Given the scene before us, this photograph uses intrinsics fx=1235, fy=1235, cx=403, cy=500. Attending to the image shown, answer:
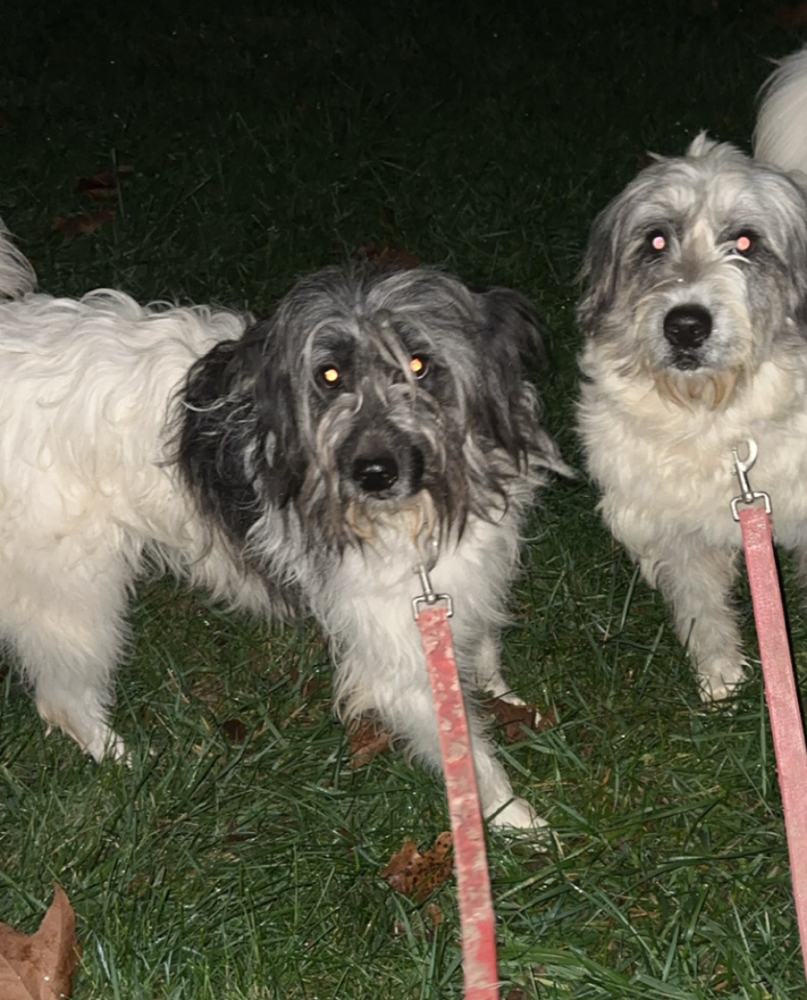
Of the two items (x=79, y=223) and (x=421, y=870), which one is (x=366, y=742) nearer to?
(x=421, y=870)

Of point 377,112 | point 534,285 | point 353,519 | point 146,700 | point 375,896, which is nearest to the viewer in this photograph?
point 353,519

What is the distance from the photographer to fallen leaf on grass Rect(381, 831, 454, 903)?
2.99 metres

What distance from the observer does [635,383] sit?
118 inches

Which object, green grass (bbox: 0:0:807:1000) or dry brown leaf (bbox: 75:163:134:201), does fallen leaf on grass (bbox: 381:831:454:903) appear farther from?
dry brown leaf (bbox: 75:163:134:201)

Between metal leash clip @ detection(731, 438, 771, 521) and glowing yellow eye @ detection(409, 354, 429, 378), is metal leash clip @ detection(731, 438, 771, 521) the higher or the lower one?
the lower one

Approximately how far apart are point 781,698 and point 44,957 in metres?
1.73

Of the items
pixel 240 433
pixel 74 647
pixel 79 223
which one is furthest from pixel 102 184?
pixel 240 433

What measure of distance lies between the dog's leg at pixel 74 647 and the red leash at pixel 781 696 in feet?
5.21

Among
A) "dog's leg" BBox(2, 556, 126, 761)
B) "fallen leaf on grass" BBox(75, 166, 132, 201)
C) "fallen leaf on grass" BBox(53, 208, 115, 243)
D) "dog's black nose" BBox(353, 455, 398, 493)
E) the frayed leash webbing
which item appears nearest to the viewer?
the frayed leash webbing

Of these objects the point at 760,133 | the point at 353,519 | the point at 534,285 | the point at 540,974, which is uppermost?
the point at 760,133

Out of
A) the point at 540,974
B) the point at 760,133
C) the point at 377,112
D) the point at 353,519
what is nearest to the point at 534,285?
the point at 760,133

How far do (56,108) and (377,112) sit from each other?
2032 millimetres

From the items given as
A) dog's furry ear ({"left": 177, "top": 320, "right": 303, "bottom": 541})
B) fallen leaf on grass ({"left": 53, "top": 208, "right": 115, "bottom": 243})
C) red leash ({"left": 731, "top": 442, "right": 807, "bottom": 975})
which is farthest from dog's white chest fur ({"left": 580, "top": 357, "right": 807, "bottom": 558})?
fallen leaf on grass ({"left": 53, "top": 208, "right": 115, "bottom": 243})

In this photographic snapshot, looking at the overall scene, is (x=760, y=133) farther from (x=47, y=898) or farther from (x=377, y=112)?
(x=377, y=112)
